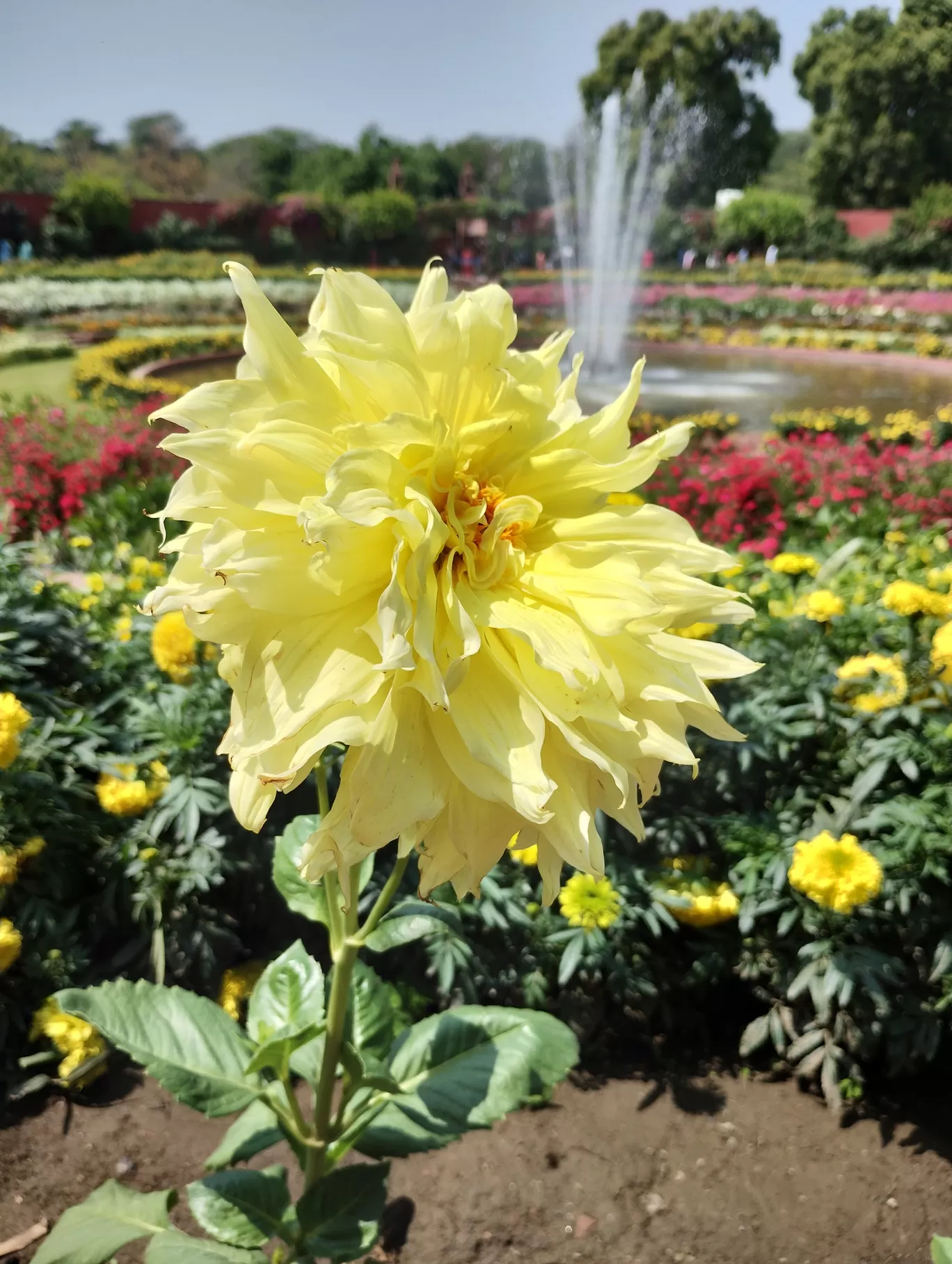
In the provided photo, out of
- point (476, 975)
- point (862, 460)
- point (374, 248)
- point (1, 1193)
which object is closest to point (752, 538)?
point (862, 460)

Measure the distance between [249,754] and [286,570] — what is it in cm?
16

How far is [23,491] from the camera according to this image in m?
5.40

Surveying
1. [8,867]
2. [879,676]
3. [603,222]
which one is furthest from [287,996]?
[603,222]

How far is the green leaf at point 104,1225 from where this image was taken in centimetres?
141

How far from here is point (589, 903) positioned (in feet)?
6.86

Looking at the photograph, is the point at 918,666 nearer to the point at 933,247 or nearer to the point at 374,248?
the point at 374,248

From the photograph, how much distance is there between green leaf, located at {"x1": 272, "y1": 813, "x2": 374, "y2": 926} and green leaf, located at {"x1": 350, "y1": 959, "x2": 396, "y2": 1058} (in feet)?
0.98

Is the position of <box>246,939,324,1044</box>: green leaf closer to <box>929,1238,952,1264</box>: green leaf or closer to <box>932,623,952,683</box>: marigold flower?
<box>929,1238,952,1264</box>: green leaf

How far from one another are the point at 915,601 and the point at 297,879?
5.62ft

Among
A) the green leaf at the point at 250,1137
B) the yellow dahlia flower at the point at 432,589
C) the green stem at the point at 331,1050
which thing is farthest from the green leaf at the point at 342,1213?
the yellow dahlia flower at the point at 432,589

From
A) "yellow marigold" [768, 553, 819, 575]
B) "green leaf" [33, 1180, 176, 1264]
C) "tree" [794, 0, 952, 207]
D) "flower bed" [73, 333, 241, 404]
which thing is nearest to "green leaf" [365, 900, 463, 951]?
"green leaf" [33, 1180, 176, 1264]

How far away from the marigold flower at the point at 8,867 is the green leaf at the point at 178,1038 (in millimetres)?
847

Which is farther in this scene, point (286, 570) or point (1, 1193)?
point (1, 1193)

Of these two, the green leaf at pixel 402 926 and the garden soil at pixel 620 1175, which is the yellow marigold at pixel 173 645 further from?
the green leaf at pixel 402 926
